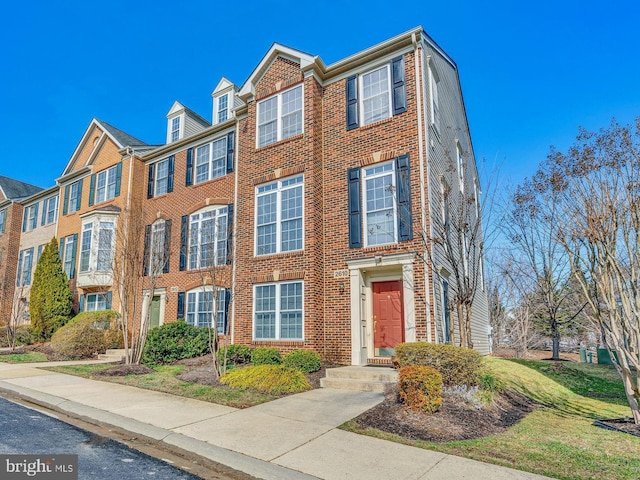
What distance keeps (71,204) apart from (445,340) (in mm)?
20826

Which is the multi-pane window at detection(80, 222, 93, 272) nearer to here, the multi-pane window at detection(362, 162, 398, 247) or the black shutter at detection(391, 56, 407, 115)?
the multi-pane window at detection(362, 162, 398, 247)

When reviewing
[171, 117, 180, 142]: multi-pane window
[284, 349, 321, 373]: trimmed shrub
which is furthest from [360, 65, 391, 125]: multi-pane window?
[171, 117, 180, 142]: multi-pane window

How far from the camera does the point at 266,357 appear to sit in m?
11.7

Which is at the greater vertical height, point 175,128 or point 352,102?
point 175,128

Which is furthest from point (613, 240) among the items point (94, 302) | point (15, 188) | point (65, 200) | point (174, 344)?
point (15, 188)

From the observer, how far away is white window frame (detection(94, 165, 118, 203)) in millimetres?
20469

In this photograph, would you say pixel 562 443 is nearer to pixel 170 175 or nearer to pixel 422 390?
pixel 422 390

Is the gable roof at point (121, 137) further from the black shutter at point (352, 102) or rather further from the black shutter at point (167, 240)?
the black shutter at point (352, 102)

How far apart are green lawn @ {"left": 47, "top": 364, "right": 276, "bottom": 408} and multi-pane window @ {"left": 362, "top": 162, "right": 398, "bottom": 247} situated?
209 inches

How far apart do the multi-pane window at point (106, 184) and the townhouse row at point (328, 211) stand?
4.60 m

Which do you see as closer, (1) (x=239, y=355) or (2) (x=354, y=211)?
(2) (x=354, y=211)

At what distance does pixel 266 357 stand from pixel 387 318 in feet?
11.4

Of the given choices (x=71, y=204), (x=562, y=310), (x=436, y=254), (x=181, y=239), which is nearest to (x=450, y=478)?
(x=436, y=254)

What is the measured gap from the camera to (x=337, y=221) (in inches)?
495
